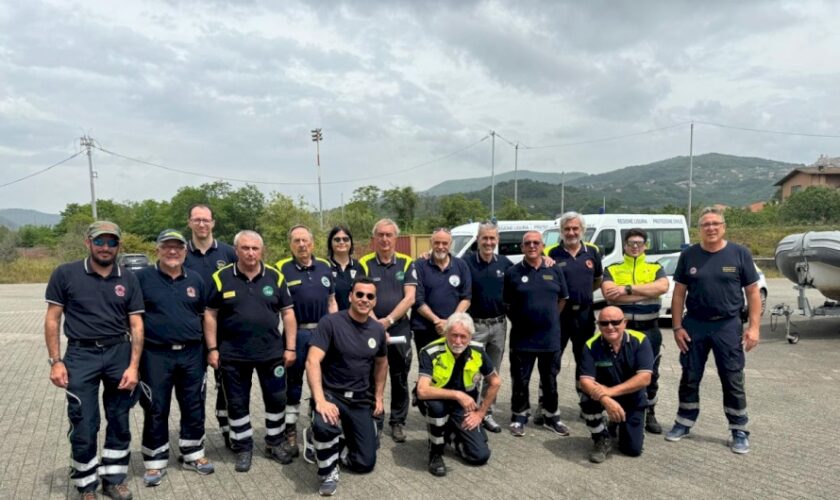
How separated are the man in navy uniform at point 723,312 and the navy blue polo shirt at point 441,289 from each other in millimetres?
1883

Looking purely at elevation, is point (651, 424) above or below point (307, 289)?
below

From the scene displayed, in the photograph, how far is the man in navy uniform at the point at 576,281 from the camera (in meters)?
4.78

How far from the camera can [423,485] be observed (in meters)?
3.77

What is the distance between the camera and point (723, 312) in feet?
14.2

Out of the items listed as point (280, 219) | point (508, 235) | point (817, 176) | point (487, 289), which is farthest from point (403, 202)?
point (817, 176)

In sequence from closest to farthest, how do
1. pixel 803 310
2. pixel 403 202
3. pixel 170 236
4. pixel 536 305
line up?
pixel 170 236, pixel 536 305, pixel 803 310, pixel 403 202

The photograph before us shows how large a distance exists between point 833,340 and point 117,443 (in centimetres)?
1047

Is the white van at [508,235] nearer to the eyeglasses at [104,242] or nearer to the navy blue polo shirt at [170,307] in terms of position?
the navy blue polo shirt at [170,307]

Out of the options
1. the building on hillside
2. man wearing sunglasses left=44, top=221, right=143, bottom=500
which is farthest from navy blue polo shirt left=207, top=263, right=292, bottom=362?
the building on hillside

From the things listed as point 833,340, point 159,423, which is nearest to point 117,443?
point 159,423

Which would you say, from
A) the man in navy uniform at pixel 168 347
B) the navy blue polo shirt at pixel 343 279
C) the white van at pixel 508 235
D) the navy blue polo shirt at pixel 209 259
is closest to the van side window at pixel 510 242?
the white van at pixel 508 235

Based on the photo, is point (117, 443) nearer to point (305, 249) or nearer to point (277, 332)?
point (277, 332)

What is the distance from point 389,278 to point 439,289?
1.48ft

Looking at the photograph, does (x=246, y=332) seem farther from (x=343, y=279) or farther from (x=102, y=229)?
(x=102, y=229)
